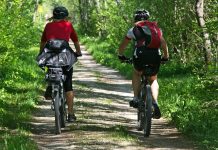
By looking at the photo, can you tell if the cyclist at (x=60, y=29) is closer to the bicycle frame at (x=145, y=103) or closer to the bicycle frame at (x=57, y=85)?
the bicycle frame at (x=57, y=85)

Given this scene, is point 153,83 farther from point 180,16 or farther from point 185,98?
point 180,16

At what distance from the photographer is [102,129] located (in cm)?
838

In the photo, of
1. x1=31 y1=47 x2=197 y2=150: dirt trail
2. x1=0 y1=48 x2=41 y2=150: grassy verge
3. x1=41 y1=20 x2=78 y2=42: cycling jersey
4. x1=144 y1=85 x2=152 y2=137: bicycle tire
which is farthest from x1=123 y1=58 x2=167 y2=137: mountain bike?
x1=0 y1=48 x2=41 y2=150: grassy verge

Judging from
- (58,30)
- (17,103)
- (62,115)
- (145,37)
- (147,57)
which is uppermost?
(58,30)

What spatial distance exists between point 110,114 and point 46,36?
293 cm

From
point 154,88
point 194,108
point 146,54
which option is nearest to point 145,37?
point 146,54

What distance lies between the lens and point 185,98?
11312 millimetres

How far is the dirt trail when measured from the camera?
7.19 metres

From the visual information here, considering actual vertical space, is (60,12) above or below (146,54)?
above

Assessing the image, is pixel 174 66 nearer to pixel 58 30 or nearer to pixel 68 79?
pixel 68 79

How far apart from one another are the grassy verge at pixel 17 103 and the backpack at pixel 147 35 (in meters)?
2.47

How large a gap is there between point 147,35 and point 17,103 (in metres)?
4.38

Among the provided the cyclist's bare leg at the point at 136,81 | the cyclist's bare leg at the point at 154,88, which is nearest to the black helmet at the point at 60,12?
the cyclist's bare leg at the point at 136,81

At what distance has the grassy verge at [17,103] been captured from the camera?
6941 mm
